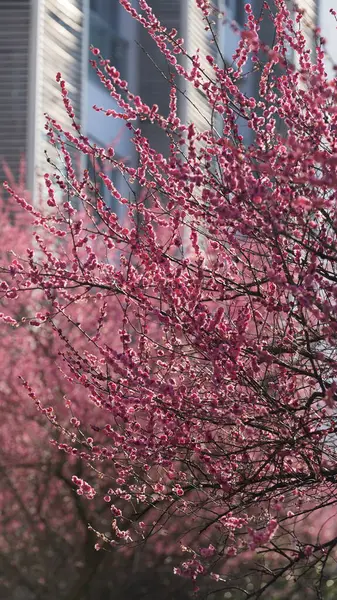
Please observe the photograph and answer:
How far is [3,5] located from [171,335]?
1350 cm

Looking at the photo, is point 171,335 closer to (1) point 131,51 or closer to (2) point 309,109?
(2) point 309,109

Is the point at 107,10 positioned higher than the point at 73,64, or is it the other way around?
the point at 107,10

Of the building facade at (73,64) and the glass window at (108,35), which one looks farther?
the glass window at (108,35)

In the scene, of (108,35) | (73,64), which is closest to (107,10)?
(108,35)

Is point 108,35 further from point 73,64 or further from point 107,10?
point 73,64

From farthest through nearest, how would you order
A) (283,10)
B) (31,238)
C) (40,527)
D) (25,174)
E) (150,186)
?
(25,174), (31,238), (40,527), (283,10), (150,186)

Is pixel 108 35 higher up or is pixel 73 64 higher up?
pixel 108 35

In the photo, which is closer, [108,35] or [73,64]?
[73,64]

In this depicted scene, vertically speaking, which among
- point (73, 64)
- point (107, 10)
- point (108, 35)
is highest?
point (107, 10)

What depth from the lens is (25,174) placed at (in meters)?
16.4

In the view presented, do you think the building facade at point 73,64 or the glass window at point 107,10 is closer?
the building facade at point 73,64

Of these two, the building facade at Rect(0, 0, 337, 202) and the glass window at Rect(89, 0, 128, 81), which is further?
the glass window at Rect(89, 0, 128, 81)

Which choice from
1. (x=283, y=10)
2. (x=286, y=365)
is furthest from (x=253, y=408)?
(x=283, y=10)

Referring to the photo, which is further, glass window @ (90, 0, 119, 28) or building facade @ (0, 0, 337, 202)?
glass window @ (90, 0, 119, 28)
